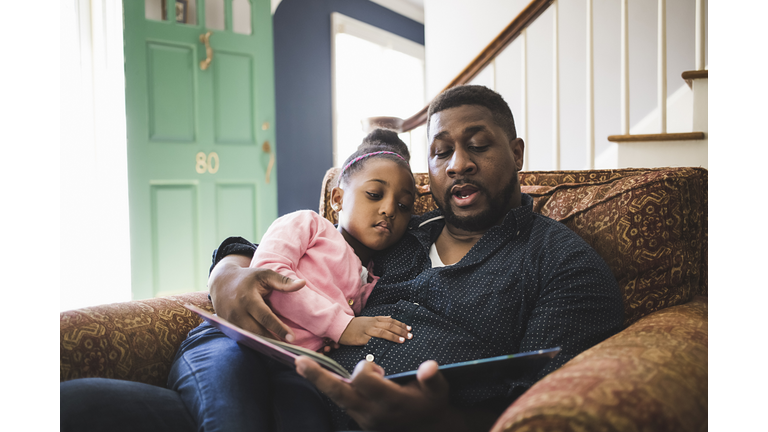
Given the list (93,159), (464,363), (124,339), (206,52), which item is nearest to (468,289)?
(464,363)

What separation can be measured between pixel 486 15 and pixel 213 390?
3.80 m

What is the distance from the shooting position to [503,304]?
95 cm

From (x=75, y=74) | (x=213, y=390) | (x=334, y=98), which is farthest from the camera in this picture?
(x=334, y=98)

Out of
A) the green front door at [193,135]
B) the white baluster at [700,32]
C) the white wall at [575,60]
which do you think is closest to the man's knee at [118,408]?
the green front door at [193,135]

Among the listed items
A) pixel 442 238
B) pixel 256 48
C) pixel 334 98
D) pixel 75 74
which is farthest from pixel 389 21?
pixel 442 238

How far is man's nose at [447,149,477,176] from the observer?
113cm

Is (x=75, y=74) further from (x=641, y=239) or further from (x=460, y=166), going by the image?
(x=641, y=239)

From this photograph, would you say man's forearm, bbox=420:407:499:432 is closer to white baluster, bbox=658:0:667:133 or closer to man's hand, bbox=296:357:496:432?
man's hand, bbox=296:357:496:432

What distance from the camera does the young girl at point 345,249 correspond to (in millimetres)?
972

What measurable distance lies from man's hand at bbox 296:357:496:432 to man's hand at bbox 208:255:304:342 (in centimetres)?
22

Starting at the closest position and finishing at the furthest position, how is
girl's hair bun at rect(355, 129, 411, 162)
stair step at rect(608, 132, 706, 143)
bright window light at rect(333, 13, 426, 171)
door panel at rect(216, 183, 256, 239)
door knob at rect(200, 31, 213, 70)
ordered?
1. girl's hair bun at rect(355, 129, 411, 162)
2. stair step at rect(608, 132, 706, 143)
3. door knob at rect(200, 31, 213, 70)
4. door panel at rect(216, 183, 256, 239)
5. bright window light at rect(333, 13, 426, 171)

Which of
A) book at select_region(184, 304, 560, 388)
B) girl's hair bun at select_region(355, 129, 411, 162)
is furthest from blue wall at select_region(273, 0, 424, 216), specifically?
book at select_region(184, 304, 560, 388)

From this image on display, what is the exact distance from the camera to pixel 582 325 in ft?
2.74

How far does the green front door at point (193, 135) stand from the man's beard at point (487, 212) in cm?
226
